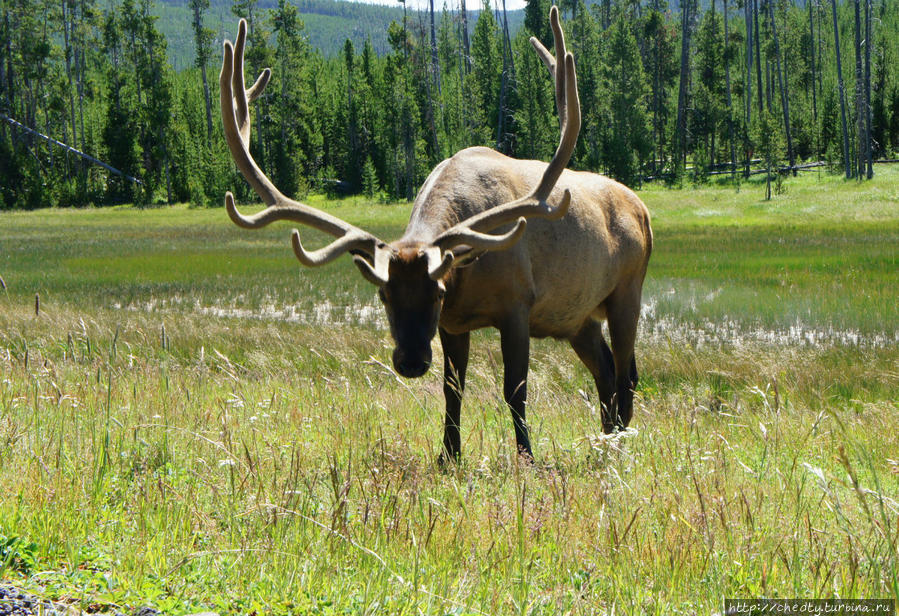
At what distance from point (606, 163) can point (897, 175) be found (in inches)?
734

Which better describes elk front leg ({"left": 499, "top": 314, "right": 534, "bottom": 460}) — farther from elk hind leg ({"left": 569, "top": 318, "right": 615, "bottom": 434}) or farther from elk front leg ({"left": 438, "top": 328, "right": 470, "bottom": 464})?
elk hind leg ({"left": 569, "top": 318, "right": 615, "bottom": 434})

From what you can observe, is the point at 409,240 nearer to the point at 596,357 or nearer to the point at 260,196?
the point at 260,196

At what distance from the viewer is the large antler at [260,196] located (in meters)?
5.28

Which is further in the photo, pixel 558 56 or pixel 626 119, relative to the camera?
pixel 626 119

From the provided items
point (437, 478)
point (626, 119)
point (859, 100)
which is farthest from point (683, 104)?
point (437, 478)

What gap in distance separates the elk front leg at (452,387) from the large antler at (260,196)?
965mm

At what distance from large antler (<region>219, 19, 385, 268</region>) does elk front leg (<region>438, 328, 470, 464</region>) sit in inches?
38.0

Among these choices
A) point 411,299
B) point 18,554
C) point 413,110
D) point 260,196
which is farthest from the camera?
point 413,110

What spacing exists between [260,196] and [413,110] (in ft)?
208

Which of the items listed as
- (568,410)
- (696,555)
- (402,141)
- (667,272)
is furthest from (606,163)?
(696,555)

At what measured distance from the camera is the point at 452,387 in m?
5.25

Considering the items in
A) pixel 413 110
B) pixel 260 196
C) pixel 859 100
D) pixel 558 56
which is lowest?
pixel 260 196

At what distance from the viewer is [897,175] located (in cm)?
5294

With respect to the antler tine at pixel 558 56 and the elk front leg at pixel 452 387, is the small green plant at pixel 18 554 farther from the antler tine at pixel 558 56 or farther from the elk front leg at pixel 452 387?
the antler tine at pixel 558 56
